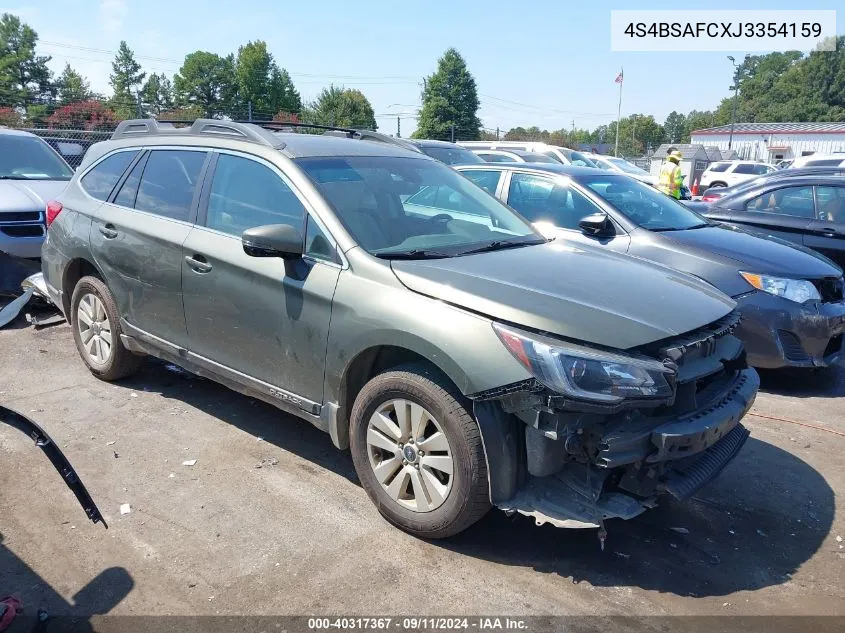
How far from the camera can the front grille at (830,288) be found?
5.51m

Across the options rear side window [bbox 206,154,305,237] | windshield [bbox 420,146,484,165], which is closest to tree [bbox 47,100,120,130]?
windshield [bbox 420,146,484,165]

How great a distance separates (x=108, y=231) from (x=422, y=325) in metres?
2.86

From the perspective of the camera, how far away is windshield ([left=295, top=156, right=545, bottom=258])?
364 cm

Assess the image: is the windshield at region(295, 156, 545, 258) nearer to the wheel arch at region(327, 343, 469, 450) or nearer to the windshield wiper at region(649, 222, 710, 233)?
the wheel arch at region(327, 343, 469, 450)

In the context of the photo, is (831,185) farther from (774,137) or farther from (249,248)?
(774,137)

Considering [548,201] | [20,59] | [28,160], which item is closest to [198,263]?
[548,201]

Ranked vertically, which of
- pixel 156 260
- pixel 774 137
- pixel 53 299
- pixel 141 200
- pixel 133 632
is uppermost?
pixel 774 137

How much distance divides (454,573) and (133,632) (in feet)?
4.32

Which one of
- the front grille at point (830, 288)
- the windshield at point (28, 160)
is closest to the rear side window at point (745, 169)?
the front grille at point (830, 288)

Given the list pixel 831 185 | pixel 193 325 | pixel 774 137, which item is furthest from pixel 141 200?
pixel 774 137

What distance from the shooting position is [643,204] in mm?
6371

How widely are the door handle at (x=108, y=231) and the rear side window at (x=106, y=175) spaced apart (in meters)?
0.30

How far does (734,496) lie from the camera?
387 centimetres

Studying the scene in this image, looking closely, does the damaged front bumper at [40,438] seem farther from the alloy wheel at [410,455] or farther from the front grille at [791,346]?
the front grille at [791,346]
